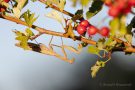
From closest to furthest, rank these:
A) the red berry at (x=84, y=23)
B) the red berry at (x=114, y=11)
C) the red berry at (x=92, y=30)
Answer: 1. the red berry at (x=114, y=11)
2. the red berry at (x=92, y=30)
3. the red berry at (x=84, y=23)

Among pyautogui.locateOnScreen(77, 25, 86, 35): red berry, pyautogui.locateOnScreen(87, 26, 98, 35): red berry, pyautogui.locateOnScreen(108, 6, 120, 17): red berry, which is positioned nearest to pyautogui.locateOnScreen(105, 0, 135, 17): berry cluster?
pyautogui.locateOnScreen(108, 6, 120, 17): red berry

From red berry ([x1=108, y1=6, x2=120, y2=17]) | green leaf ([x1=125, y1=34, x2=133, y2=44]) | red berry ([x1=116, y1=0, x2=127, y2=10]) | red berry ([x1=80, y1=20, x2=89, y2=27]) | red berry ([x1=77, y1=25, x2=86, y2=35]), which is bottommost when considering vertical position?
green leaf ([x1=125, y1=34, x2=133, y2=44])

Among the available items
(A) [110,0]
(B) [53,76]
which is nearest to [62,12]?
(A) [110,0]

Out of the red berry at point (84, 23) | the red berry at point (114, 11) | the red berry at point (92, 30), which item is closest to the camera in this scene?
the red berry at point (114, 11)

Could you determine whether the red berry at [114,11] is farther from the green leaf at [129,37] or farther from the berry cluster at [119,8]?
the green leaf at [129,37]

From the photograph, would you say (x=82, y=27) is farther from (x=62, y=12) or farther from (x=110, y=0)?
(x=110, y=0)

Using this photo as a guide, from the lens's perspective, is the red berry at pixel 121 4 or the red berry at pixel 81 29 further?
the red berry at pixel 81 29

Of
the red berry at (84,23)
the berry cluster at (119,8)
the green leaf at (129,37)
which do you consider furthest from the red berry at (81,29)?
the berry cluster at (119,8)

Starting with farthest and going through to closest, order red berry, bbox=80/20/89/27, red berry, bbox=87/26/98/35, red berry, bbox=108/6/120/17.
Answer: red berry, bbox=80/20/89/27
red berry, bbox=87/26/98/35
red berry, bbox=108/6/120/17

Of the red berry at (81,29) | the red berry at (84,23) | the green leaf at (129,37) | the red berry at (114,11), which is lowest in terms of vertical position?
the green leaf at (129,37)

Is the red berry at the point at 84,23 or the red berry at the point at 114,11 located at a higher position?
the red berry at the point at 114,11

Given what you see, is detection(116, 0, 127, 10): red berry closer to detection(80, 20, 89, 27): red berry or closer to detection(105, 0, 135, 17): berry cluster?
detection(105, 0, 135, 17): berry cluster
